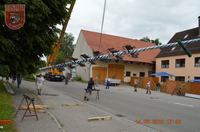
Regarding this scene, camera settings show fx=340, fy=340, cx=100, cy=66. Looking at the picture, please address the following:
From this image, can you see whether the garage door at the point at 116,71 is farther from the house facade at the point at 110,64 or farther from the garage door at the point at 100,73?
the garage door at the point at 100,73

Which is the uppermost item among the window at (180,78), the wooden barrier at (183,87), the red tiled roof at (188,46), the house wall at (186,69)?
the red tiled roof at (188,46)

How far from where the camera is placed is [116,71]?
5606cm

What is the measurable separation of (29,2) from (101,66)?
3586cm

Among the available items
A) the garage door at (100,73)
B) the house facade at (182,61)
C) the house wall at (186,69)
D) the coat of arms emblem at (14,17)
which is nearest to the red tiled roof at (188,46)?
the house facade at (182,61)

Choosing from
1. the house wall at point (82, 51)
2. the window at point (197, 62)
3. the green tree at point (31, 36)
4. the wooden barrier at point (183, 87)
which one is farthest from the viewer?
the house wall at point (82, 51)

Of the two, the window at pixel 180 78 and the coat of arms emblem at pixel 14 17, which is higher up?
the coat of arms emblem at pixel 14 17

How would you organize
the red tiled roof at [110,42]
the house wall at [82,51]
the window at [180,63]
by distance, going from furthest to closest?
the red tiled roof at [110,42] → the house wall at [82,51] → the window at [180,63]

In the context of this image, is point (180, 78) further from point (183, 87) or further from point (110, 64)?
point (183, 87)

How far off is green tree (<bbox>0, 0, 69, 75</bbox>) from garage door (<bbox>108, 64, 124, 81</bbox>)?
3259cm

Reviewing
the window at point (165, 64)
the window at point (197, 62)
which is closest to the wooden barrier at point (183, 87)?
the window at point (197, 62)

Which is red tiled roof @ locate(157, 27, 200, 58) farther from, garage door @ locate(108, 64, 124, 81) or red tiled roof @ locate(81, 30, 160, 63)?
garage door @ locate(108, 64, 124, 81)

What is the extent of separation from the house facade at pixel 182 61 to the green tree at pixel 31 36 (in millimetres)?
25573

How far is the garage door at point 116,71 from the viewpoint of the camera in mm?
55281

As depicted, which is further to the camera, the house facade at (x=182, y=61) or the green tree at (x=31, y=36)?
the house facade at (x=182, y=61)
